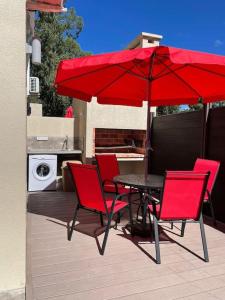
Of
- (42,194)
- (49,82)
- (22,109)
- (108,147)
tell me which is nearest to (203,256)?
(22,109)

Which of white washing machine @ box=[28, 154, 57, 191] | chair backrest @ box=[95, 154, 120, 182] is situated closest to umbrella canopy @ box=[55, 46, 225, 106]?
chair backrest @ box=[95, 154, 120, 182]

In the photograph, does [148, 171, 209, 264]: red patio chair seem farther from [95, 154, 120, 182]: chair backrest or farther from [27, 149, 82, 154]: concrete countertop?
[27, 149, 82, 154]: concrete countertop

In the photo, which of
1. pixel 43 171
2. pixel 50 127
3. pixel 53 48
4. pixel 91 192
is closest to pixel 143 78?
pixel 91 192

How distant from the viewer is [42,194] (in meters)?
6.12

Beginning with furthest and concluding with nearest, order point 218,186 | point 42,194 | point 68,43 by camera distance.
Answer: point 68,43 → point 42,194 → point 218,186

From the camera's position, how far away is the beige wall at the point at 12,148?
2.02 m

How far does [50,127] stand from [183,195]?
5.01m

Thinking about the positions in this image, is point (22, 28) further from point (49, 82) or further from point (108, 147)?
point (49, 82)

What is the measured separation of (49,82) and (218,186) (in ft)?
37.2

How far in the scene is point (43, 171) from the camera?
650cm

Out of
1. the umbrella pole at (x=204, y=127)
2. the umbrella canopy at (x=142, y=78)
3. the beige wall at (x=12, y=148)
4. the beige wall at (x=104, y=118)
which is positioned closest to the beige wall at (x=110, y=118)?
the beige wall at (x=104, y=118)

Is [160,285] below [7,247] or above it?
below

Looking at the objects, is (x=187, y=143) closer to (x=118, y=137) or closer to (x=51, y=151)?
(x=118, y=137)

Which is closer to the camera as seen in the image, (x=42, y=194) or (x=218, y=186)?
(x=218, y=186)
